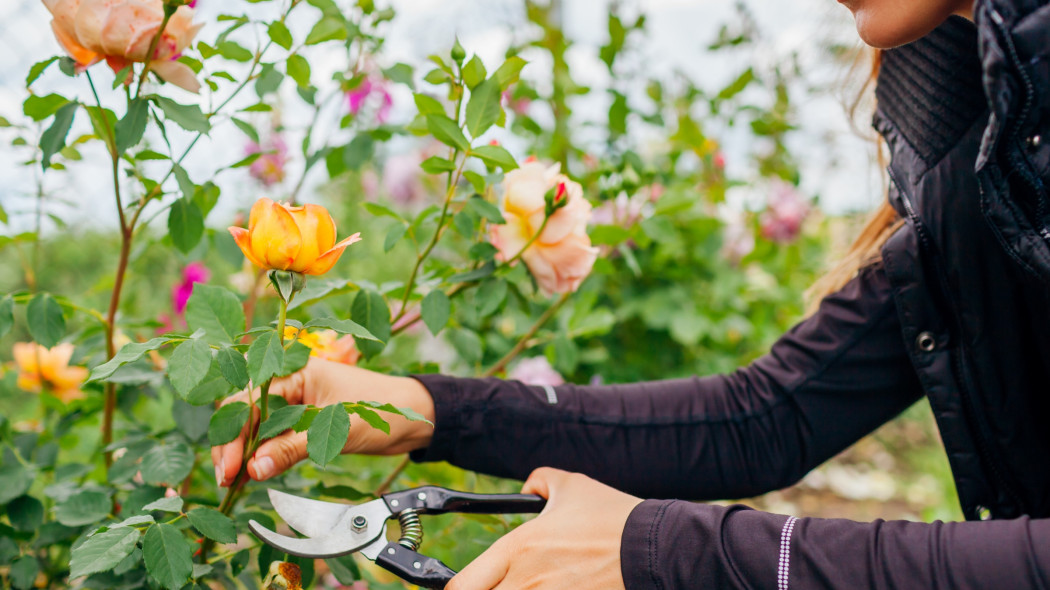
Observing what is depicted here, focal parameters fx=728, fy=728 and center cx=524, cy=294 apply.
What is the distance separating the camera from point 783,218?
2.26 m

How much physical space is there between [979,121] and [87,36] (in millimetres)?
1068

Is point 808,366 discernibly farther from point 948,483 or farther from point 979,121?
point 948,483

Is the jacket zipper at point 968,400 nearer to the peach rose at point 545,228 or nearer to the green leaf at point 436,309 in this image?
the peach rose at point 545,228

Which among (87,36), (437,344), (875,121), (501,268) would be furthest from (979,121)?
(437,344)

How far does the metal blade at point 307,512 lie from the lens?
78 centimetres

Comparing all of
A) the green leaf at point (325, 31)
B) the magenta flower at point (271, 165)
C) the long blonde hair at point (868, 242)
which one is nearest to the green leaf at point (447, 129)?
the green leaf at point (325, 31)

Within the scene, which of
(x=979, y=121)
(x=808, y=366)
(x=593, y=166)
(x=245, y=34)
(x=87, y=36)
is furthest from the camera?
(x=593, y=166)

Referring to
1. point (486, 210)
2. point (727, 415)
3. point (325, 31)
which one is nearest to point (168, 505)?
point (486, 210)

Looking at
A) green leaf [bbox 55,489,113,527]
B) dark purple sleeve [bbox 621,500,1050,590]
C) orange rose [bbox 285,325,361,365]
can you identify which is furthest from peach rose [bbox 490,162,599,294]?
green leaf [bbox 55,489,113,527]

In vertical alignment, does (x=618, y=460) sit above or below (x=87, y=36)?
below

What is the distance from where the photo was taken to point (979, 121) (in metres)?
0.95

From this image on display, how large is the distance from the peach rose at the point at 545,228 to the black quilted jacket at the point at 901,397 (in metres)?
0.19

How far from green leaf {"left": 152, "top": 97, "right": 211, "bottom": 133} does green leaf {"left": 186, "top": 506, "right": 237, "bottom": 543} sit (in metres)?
0.40

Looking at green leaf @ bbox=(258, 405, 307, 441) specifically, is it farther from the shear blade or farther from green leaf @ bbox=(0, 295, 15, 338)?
green leaf @ bbox=(0, 295, 15, 338)
